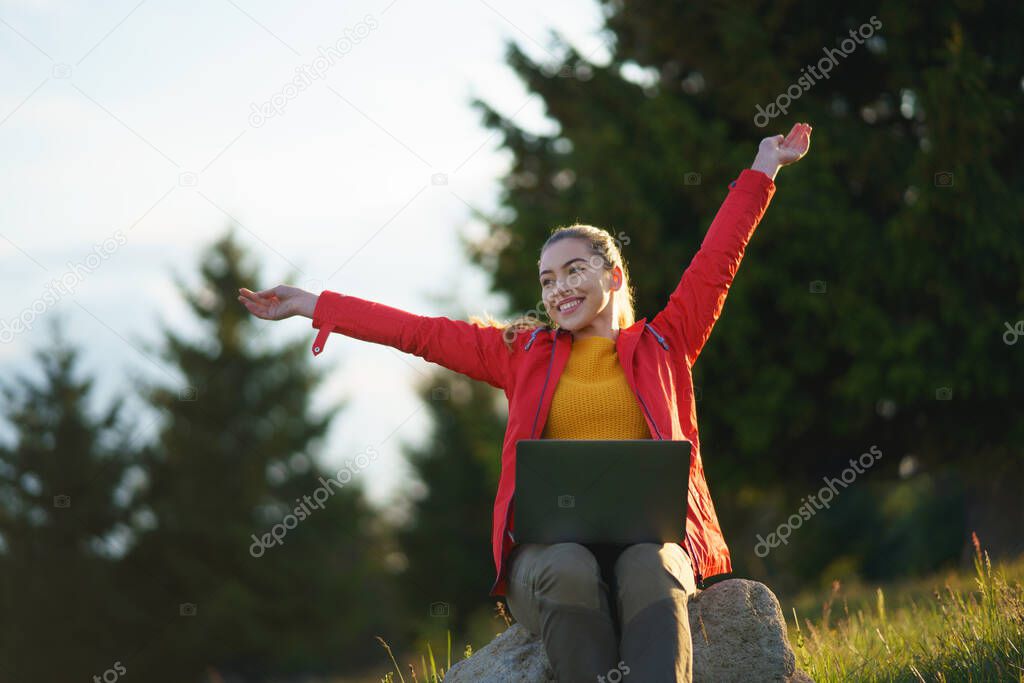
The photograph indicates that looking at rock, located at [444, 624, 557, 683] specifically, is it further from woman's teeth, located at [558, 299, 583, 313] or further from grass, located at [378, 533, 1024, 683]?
woman's teeth, located at [558, 299, 583, 313]

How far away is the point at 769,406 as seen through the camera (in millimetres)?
9344

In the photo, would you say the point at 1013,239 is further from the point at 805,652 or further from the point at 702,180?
the point at 805,652

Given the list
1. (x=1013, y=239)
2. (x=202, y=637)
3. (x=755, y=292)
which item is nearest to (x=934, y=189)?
(x=1013, y=239)

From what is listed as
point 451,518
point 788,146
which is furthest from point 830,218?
point 451,518

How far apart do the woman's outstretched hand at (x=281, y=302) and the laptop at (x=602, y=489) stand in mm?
1209

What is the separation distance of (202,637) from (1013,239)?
1894 centimetres

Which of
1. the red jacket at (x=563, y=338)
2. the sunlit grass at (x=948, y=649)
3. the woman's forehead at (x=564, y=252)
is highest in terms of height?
the woman's forehead at (x=564, y=252)

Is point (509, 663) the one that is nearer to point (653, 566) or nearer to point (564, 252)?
point (653, 566)

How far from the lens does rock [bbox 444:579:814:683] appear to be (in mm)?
3537

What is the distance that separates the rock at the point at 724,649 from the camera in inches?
139

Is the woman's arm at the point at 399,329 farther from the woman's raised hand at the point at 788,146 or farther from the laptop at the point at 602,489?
the woman's raised hand at the point at 788,146

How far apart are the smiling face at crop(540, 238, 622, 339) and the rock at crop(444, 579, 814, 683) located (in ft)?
3.60

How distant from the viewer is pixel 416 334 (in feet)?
12.7

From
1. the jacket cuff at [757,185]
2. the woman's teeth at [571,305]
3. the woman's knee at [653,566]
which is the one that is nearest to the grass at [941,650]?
the woman's knee at [653,566]
